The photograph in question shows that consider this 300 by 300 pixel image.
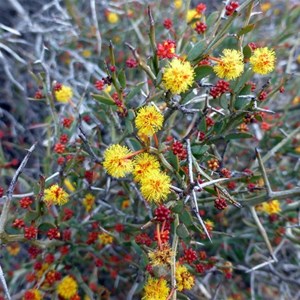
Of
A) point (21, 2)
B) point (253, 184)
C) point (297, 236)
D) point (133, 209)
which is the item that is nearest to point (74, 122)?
Answer: point (133, 209)

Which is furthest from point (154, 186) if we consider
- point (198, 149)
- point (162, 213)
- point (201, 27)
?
point (201, 27)

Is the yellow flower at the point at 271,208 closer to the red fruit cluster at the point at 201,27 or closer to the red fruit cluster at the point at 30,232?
the red fruit cluster at the point at 201,27

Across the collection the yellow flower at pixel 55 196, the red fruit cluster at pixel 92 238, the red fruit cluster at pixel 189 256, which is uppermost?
the yellow flower at pixel 55 196

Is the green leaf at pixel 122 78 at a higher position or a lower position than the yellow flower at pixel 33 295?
higher

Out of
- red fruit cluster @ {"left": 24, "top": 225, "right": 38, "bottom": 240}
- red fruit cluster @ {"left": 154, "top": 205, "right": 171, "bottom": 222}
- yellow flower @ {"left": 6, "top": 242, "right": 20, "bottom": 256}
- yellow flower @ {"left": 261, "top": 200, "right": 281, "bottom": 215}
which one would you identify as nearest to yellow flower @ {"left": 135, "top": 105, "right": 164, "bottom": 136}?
red fruit cluster @ {"left": 154, "top": 205, "right": 171, "bottom": 222}

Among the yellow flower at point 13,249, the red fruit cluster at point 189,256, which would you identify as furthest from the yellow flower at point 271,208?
the yellow flower at point 13,249

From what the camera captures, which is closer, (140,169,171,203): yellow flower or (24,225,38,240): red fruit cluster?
(140,169,171,203): yellow flower

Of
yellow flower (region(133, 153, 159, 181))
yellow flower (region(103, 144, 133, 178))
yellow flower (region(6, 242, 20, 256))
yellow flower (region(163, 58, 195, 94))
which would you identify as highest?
yellow flower (region(163, 58, 195, 94))

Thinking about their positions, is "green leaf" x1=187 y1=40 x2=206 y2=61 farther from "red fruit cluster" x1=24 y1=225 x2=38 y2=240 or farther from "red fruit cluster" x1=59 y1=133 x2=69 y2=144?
"red fruit cluster" x1=24 y1=225 x2=38 y2=240
